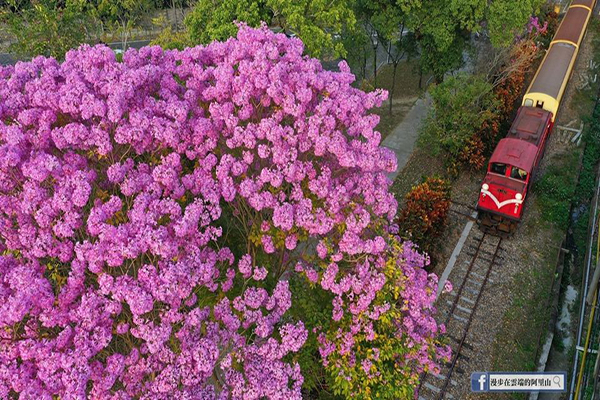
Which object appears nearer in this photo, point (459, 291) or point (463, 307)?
point (463, 307)

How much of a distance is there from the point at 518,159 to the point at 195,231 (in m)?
13.7

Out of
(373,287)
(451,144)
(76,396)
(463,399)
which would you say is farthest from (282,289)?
(451,144)

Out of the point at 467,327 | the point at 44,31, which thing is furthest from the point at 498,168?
the point at 44,31

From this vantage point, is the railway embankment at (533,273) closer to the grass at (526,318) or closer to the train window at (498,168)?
the grass at (526,318)

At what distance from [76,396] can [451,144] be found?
720 inches

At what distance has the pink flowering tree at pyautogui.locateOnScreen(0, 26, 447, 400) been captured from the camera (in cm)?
769

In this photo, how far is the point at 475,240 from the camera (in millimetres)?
18672

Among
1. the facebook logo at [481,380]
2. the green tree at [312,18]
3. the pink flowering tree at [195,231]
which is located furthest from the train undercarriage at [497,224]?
the facebook logo at [481,380]

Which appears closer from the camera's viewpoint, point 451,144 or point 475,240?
point 475,240

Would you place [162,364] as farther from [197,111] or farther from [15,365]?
[197,111]

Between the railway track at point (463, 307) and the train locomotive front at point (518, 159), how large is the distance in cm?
111

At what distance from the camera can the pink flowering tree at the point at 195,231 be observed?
7691 mm

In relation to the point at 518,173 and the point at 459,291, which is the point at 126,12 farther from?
the point at 459,291

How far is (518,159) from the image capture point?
17344 millimetres
